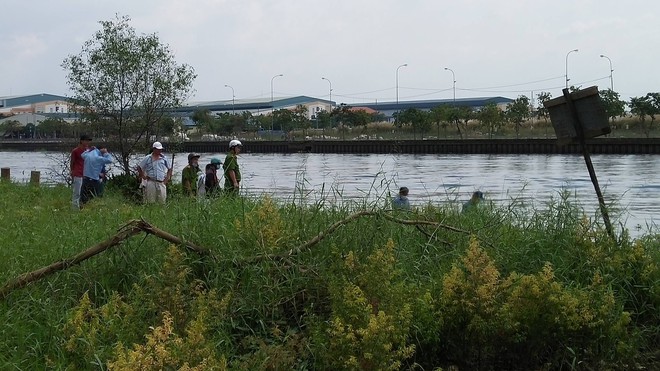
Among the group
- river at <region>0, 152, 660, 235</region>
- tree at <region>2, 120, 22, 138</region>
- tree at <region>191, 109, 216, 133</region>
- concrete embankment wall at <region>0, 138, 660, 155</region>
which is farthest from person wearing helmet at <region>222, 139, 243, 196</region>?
tree at <region>2, 120, 22, 138</region>

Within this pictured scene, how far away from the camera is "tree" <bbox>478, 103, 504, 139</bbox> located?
8544 cm

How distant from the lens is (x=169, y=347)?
406 centimetres

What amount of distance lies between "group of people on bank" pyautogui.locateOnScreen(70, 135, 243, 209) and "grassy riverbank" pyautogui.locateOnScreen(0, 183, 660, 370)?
522 cm

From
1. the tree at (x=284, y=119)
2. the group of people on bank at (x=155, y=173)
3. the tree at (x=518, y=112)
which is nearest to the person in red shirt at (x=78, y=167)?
the group of people on bank at (x=155, y=173)

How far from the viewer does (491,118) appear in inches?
3364

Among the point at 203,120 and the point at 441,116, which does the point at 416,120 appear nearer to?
the point at 441,116

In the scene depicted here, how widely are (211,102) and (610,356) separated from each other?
6501 inches

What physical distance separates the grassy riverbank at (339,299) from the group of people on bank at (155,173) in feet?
17.1

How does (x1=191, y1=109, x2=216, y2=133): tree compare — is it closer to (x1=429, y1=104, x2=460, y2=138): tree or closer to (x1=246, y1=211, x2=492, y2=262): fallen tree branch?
(x1=429, y1=104, x2=460, y2=138): tree

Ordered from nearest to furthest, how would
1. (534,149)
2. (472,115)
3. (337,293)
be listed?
(337,293), (534,149), (472,115)

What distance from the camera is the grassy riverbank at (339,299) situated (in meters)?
4.48

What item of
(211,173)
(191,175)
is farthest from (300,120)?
(211,173)

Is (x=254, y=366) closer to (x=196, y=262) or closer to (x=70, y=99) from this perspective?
(x=196, y=262)

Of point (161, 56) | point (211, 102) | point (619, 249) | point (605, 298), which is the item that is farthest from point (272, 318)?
point (211, 102)
